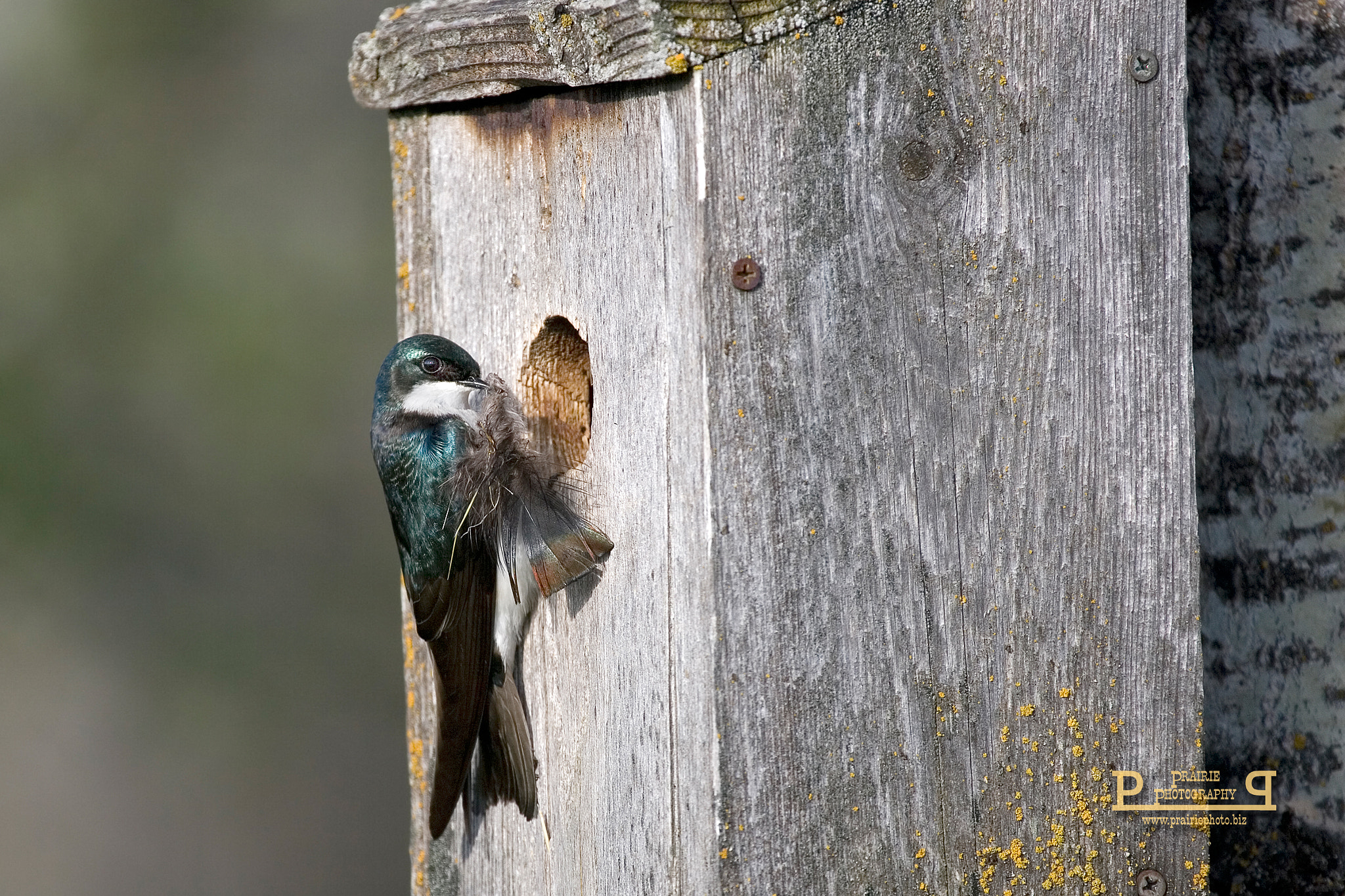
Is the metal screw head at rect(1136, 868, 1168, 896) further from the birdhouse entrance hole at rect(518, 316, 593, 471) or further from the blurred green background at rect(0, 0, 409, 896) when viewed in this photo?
the blurred green background at rect(0, 0, 409, 896)

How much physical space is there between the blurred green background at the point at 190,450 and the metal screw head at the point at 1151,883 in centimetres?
443

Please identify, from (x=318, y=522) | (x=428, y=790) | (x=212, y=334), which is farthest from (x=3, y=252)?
(x=428, y=790)

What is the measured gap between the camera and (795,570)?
1419 millimetres

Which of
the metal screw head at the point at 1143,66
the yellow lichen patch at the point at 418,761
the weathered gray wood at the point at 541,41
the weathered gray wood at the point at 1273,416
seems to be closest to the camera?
the weathered gray wood at the point at 541,41

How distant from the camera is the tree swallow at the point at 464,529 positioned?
1811mm

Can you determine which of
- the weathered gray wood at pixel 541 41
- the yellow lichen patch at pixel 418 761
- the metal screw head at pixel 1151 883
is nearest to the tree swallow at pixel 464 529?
the yellow lichen patch at pixel 418 761

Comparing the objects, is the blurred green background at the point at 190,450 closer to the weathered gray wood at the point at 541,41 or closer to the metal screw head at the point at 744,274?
the weathered gray wood at the point at 541,41

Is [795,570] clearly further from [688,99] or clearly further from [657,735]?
[688,99]

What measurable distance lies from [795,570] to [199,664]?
476cm

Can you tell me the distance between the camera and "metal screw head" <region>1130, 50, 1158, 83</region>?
1.46m

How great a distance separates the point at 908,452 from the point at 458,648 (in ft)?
2.52

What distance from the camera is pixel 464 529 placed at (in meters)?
1.83

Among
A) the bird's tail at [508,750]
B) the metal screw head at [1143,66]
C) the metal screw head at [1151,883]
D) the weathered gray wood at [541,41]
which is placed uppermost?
the weathered gray wood at [541,41]

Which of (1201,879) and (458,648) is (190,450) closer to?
(458,648)
